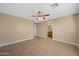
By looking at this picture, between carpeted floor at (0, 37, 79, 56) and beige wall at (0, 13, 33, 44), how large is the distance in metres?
0.15

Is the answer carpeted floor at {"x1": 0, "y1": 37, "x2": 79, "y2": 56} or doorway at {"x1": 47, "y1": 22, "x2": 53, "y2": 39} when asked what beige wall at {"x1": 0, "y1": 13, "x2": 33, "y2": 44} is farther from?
doorway at {"x1": 47, "y1": 22, "x2": 53, "y2": 39}

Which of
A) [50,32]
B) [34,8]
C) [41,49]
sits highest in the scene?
[34,8]

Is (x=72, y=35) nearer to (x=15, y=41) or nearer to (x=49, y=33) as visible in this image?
(x=49, y=33)

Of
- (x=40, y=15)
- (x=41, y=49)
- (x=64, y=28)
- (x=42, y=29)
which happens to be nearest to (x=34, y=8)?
(x=40, y=15)

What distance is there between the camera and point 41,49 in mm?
2078

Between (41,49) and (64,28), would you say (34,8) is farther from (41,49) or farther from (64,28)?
(41,49)

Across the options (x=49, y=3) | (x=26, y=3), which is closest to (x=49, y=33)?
(x=49, y=3)

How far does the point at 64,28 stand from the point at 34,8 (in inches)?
30.3

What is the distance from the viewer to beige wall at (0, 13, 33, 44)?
1983 millimetres

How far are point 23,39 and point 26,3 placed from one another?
0.77m

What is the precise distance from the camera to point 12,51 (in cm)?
202

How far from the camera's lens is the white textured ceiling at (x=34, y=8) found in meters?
1.99

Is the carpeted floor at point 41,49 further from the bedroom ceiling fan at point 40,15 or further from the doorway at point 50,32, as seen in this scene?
the bedroom ceiling fan at point 40,15

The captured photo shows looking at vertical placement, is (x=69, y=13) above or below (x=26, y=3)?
below
